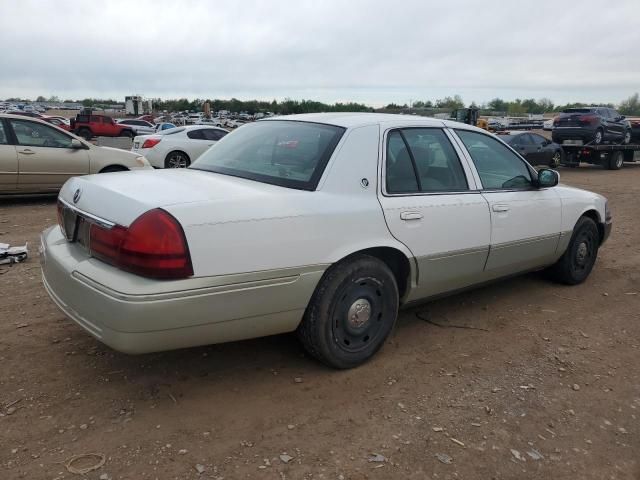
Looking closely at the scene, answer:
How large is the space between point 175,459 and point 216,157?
212 cm

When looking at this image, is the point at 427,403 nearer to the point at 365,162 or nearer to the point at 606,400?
the point at 606,400

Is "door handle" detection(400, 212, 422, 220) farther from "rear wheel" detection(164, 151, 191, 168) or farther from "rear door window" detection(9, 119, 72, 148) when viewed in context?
"rear wheel" detection(164, 151, 191, 168)

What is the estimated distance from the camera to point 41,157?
8.65 metres

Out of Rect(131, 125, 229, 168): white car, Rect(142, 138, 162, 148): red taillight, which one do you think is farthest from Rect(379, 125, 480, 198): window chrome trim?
Rect(142, 138, 162, 148): red taillight

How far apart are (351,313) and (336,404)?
54 cm

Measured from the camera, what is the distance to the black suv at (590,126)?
1989 centimetres

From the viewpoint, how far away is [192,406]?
2947 mm

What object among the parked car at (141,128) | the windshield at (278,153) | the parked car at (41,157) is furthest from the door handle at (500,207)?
the parked car at (141,128)

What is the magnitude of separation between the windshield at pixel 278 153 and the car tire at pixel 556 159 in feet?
59.3

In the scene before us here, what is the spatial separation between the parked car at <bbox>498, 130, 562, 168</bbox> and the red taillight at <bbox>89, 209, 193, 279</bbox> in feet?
57.3

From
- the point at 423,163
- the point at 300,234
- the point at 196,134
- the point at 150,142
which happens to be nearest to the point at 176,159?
the point at 150,142

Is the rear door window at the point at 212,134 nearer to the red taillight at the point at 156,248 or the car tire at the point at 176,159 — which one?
the car tire at the point at 176,159

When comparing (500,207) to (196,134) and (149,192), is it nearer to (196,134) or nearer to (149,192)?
(149,192)

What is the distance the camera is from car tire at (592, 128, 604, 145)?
19859 millimetres
